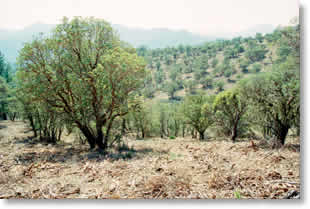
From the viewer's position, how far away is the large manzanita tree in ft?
19.3

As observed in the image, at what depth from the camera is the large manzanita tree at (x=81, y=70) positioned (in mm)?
5871

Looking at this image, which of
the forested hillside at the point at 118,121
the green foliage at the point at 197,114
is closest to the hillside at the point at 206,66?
the green foliage at the point at 197,114

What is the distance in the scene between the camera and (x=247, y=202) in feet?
10.9

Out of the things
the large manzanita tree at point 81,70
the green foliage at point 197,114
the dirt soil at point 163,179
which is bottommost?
the green foliage at point 197,114

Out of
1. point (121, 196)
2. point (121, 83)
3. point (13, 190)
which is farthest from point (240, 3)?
point (13, 190)

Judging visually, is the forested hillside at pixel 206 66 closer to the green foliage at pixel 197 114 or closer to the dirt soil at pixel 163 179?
the green foliage at pixel 197 114

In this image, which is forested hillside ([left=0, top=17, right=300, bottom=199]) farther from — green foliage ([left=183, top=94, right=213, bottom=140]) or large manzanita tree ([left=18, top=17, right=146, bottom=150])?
green foliage ([left=183, top=94, right=213, bottom=140])

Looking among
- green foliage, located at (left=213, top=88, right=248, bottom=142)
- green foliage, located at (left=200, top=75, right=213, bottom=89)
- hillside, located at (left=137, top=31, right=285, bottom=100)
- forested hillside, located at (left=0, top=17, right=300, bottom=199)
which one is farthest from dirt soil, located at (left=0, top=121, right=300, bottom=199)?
green foliage, located at (left=200, top=75, right=213, bottom=89)

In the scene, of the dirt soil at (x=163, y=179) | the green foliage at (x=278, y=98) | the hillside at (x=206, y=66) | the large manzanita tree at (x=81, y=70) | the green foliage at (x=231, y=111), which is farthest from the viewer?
the hillside at (x=206, y=66)

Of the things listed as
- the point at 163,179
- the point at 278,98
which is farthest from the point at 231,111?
the point at 163,179

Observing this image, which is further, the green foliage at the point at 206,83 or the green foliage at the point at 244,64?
the green foliage at the point at 244,64

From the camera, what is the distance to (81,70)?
6410 mm

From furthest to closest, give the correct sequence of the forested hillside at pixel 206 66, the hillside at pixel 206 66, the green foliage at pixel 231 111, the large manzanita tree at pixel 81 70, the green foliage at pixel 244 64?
the green foliage at pixel 244 64 → the hillside at pixel 206 66 → the forested hillside at pixel 206 66 → the green foliage at pixel 231 111 → the large manzanita tree at pixel 81 70

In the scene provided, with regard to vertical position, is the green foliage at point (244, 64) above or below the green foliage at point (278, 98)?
above
